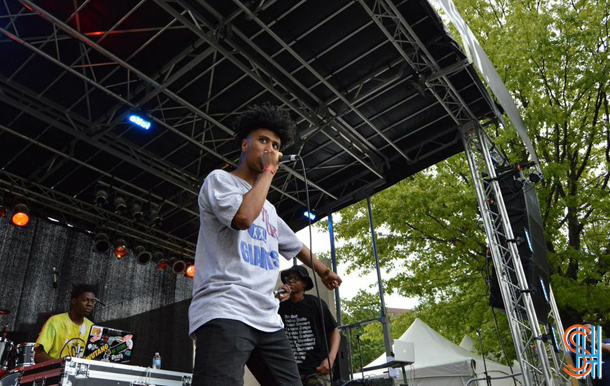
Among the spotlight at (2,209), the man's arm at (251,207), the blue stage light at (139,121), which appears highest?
the blue stage light at (139,121)

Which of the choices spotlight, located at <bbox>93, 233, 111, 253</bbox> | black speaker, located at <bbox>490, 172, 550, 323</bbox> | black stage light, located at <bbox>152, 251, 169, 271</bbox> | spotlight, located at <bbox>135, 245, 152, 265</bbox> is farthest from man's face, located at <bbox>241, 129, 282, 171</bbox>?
black stage light, located at <bbox>152, 251, 169, 271</bbox>

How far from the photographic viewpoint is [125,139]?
8.27 m

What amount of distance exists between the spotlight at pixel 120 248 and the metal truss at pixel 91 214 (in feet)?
0.78

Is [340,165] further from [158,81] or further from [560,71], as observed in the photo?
[560,71]

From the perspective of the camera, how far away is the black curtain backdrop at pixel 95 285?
903cm

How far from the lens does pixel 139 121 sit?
25.0 ft

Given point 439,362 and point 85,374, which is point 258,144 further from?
point 439,362

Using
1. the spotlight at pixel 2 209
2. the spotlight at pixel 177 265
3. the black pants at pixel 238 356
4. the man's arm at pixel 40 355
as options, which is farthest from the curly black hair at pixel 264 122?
the spotlight at pixel 177 265

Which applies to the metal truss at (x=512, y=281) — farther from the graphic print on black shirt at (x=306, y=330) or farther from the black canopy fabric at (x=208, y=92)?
the graphic print on black shirt at (x=306, y=330)

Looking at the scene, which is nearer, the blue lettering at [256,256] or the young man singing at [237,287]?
the young man singing at [237,287]

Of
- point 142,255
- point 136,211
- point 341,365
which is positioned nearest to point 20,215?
point 136,211

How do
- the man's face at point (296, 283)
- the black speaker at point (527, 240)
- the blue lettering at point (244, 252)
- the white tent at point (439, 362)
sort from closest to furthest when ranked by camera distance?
the blue lettering at point (244, 252)
the man's face at point (296, 283)
the black speaker at point (527, 240)
the white tent at point (439, 362)

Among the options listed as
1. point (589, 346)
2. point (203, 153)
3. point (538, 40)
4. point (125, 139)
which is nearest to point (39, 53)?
point (125, 139)

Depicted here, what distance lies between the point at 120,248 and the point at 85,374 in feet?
22.2
